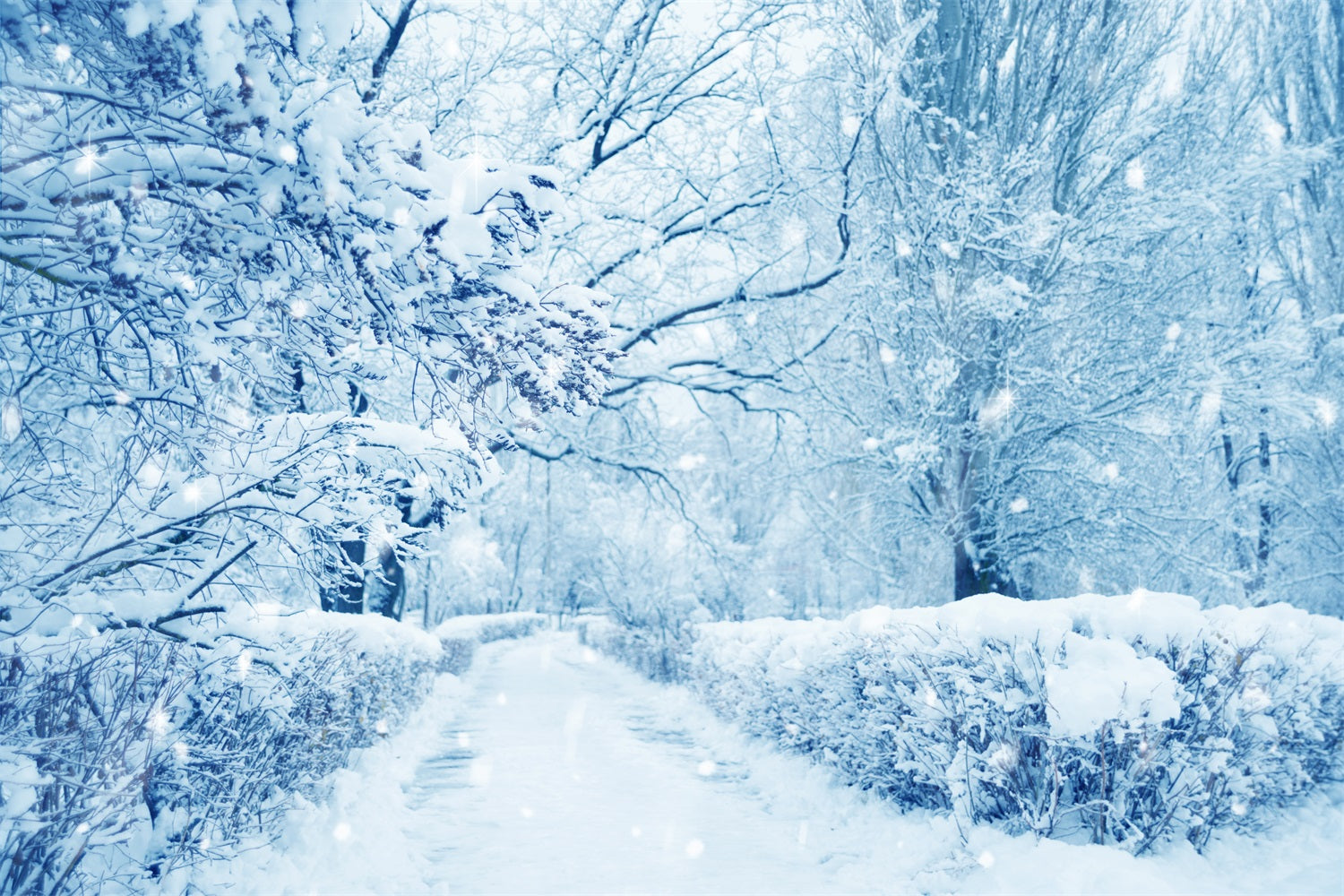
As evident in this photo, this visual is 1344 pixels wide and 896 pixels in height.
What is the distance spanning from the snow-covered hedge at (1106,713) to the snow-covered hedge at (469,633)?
10.4 metres

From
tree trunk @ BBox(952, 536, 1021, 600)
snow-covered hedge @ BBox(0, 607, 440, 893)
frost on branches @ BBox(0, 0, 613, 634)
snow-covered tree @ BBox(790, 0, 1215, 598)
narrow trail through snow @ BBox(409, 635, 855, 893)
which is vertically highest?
snow-covered tree @ BBox(790, 0, 1215, 598)

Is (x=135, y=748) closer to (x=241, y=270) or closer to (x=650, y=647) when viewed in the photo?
(x=241, y=270)

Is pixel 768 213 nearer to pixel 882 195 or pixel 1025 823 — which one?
pixel 882 195

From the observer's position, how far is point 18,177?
2.48 metres

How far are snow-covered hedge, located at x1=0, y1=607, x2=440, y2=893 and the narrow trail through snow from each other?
1605 millimetres

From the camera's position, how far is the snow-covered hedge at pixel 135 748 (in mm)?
2590

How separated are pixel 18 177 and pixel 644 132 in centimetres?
921

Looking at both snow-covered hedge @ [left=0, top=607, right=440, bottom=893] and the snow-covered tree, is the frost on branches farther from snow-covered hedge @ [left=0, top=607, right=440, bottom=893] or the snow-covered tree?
the snow-covered tree

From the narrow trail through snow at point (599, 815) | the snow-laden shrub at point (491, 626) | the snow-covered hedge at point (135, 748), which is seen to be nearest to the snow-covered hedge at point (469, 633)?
the snow-laden shrub at point (491, 626)

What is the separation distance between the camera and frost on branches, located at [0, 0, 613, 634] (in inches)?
96.0

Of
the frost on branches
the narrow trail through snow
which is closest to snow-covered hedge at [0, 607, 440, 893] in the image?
the frost on branches

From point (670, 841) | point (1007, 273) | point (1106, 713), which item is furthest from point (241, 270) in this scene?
point (1007, 273)

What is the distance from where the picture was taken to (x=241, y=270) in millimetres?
2686

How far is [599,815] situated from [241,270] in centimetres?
535
